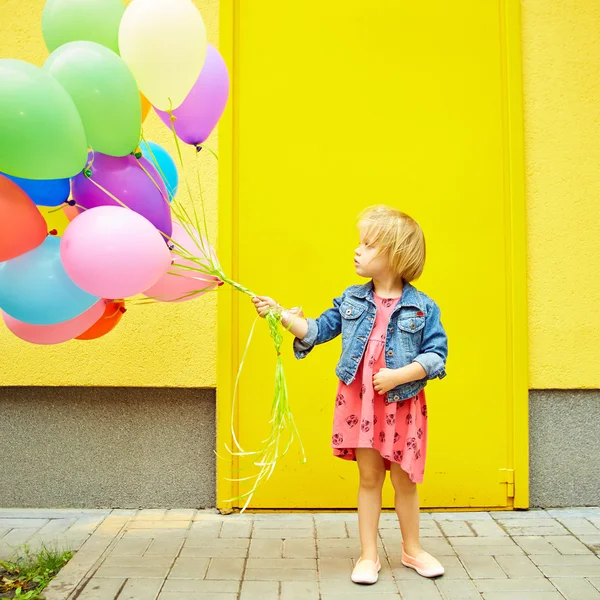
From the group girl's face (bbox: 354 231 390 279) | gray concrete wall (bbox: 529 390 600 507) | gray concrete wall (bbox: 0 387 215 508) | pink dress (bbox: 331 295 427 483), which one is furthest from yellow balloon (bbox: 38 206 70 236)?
gray concrete wall (bbox: 529 390 600 507)

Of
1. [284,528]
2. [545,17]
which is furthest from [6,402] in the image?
[545,17]

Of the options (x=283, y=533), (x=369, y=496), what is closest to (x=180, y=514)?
(x=283, y=533)

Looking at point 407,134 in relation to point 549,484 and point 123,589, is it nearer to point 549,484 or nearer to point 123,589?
point 549,484

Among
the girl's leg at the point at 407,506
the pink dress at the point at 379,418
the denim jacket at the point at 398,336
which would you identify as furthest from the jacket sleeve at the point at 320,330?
the girl's leg at the point at 407,506

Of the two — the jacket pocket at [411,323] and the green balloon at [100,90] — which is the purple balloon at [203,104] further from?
the jacket pocket at [411,323]

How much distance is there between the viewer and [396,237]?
297cm

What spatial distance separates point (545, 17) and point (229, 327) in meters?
2.21

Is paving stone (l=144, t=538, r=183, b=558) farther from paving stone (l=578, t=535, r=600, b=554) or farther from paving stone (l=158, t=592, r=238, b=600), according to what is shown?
paving stone (l=578, t=535, r=600, b=554)

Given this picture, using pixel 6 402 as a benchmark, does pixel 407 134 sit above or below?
above

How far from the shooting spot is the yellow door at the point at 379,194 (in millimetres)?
3850

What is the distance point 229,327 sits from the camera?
382 centimetres

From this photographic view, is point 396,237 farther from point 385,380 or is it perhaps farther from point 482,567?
point 482,567

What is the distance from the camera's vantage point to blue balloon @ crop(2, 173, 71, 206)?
8.19ft

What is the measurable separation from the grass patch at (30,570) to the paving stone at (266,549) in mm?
761
